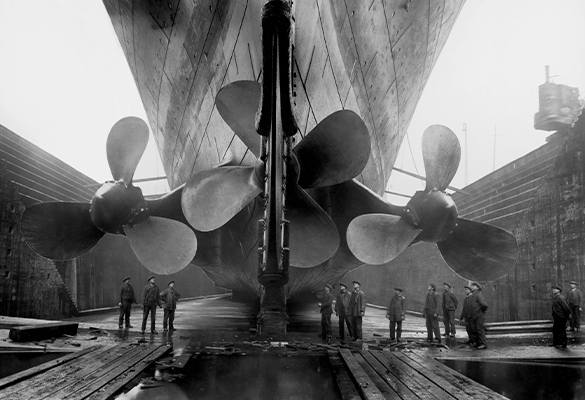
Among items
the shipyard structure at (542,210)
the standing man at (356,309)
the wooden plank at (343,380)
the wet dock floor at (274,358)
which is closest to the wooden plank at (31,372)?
the wet dock floor at (274,358)

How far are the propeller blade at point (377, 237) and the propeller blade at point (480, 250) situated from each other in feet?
2.31

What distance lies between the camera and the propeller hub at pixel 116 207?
5926mm

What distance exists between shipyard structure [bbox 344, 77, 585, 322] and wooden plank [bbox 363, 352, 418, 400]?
18.5 ft

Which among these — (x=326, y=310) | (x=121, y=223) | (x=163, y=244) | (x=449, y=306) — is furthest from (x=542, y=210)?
(x=121, y=223)

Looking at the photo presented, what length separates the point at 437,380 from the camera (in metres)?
4.90

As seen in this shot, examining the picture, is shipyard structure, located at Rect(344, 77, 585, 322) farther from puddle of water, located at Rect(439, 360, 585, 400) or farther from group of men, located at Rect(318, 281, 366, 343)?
group of men, located at Rect(318, 281, 366, 343)

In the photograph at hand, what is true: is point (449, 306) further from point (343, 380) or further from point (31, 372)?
point (31, 372)

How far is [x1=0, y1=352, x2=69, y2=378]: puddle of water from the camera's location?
5537mm

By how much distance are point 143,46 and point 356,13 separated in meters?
2.90

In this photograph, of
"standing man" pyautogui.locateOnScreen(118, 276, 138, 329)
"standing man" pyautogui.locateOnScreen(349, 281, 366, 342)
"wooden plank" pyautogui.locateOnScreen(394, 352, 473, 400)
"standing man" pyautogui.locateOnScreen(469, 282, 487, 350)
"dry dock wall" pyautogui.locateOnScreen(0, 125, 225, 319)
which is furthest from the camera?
"dry dock wall" pyautogui.locateOnScreen(0, 125, 225, 319)

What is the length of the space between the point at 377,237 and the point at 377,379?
1.77m

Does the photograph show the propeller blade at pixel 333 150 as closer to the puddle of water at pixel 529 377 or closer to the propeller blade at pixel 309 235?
the propeller blade at pixel 309 235

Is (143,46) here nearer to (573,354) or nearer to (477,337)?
(477,337)

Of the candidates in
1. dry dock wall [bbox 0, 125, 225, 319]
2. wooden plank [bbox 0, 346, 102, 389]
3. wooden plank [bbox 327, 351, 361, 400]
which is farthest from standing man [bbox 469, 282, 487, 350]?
dry dock wall [bbox 0, 125, 225, 319]
